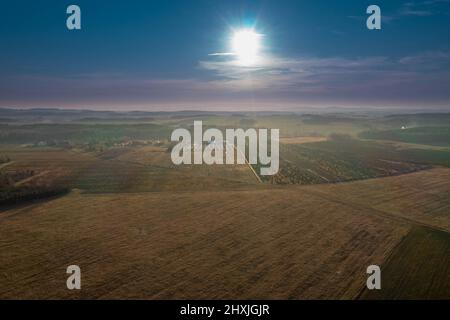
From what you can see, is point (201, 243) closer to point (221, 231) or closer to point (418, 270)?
point (221, 231)

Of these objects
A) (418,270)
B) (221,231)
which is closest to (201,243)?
(221,231)

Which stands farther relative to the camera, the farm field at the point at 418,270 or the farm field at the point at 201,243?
the farm field at the point at 201,243

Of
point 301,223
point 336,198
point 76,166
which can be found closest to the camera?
point 301,223

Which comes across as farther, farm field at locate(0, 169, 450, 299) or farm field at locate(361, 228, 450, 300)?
farm field at locate(0, 169, 450, 299)

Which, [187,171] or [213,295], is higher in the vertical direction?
[187,171]
